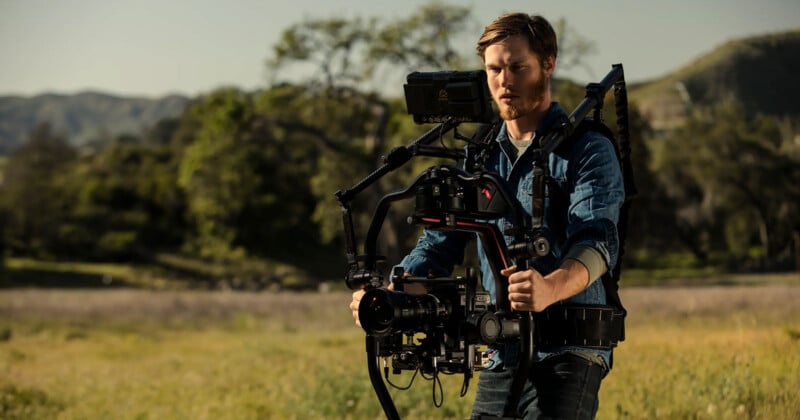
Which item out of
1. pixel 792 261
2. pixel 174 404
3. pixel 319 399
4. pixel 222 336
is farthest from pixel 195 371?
pixel 792 261

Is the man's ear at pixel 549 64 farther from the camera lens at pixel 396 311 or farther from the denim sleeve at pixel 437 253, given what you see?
the camera lens at pixel 396 311

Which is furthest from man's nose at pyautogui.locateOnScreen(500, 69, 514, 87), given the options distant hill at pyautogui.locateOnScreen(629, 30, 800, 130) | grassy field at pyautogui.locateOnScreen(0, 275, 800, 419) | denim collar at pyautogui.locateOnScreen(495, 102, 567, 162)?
distant hill at pyautogui.locateOnScreen(629, 30, 800, 130)

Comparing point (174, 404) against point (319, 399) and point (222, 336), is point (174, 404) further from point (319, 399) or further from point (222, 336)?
point (222, 336)

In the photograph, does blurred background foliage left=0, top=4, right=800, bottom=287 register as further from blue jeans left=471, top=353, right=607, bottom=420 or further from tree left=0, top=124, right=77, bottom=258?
blue jeans left=471, top=353, right=607, bottom=420

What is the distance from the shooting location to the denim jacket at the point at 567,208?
456cm

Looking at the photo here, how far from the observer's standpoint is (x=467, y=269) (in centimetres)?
459

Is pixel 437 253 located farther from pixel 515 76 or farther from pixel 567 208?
pixel 515 76

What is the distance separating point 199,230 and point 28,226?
34.9 feet

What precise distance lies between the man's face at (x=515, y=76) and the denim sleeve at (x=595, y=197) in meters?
0.28

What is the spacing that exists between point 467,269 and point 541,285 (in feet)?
1.58

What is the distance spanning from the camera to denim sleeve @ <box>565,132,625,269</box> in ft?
14.8

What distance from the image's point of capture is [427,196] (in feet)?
14.5

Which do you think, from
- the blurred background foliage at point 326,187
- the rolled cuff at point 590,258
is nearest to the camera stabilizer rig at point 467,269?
the rolled cuff at point 590,258

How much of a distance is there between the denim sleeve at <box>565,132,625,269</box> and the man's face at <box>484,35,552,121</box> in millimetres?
281
